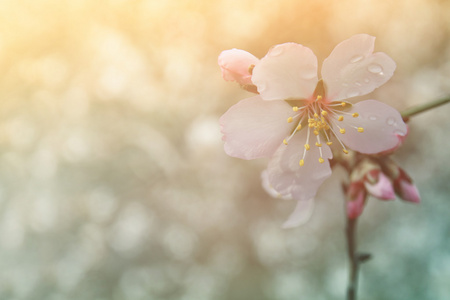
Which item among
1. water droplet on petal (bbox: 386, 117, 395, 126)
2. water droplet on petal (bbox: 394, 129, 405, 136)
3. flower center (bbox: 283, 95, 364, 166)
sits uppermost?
flower center (bbox: 283, 95, 364, 166)

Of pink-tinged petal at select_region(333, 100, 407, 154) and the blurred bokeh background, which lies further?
the blurred bokeh background

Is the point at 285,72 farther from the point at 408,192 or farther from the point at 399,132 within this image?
the point at 408,192

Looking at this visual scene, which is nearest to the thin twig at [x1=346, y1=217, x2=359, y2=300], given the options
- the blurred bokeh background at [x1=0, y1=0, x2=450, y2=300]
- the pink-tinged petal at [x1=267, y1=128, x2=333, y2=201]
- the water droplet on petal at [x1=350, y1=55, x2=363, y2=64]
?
the pink-tinged petal at [x1=267, y1=128, x2=333, y2=201]

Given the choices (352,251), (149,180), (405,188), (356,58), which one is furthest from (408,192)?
(149,180)

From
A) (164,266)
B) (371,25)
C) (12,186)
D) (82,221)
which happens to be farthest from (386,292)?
(12,186)

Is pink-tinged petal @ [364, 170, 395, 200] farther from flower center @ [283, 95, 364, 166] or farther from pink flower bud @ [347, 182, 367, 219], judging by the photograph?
flower center @ [283, 95, 364, 166]

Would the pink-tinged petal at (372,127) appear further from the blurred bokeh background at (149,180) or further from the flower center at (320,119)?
the blurred bokeh background at (149,180)

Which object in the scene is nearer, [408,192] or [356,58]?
[356,58]
